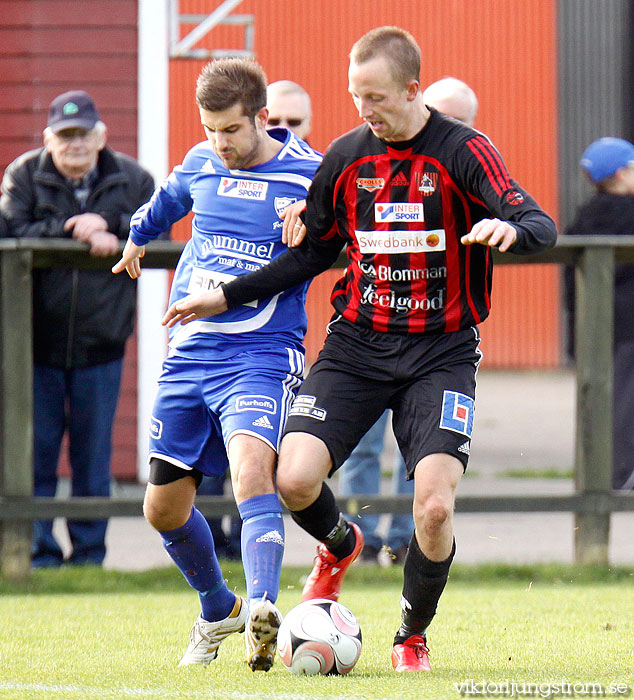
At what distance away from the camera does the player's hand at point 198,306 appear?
4625 mm

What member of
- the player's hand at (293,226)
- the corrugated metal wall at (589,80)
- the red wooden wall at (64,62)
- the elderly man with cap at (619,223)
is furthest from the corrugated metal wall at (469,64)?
the player's hand at (293,226)

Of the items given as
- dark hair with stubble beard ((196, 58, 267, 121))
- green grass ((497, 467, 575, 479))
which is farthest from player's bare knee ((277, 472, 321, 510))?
green grass ((497, 467, 575, 479))

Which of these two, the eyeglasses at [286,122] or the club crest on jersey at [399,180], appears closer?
the club crest on jersey at [399,180]

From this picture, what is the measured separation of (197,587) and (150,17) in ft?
20.4

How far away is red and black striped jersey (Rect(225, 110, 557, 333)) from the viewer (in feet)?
14.5

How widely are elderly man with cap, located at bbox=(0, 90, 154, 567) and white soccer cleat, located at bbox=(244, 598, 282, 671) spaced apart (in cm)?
325

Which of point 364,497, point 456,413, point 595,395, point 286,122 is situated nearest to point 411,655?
point 456,413

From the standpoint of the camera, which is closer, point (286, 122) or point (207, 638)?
point (207, 638)

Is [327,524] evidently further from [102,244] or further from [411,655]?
[102,244]

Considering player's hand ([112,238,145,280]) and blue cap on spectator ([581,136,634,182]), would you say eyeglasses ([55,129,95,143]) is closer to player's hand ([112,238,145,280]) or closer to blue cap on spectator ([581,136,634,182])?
player's hand ([112,238,145,280])

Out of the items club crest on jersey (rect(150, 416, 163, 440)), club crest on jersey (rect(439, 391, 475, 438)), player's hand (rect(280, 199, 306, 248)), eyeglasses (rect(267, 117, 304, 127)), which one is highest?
eyeglasses (rect(267, 117, 304, 127))

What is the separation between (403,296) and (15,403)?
2920 mm

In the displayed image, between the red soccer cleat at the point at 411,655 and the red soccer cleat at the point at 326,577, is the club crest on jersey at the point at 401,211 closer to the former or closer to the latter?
the red soccer cleat at the point at 326,577

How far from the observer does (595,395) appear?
690 cm
